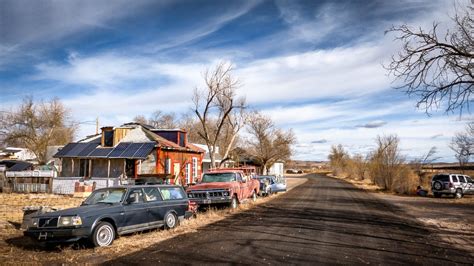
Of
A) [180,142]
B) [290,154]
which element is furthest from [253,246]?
[290,154]

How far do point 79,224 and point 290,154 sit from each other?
178 ft

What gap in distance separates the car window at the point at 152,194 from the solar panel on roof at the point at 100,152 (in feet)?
57.4

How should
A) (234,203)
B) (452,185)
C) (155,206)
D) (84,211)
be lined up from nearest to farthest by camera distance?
(84,211) < (155,206) < (234,203) < (452,185)

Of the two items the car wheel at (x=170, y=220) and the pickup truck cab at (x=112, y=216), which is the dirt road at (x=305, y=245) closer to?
the car wheel at (x=170, y=220)

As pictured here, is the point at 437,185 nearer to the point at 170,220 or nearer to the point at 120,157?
the point at 120,157

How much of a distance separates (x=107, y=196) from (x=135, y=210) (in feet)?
3.06

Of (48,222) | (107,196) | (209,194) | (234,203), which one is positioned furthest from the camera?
(234,203)

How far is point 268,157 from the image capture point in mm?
57719

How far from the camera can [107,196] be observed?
1130 centimetres

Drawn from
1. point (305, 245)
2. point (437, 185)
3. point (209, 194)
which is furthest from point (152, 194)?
point (437, 185)

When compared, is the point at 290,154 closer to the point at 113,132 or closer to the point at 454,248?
the point at 113,132

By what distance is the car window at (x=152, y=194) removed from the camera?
1195 centimetres

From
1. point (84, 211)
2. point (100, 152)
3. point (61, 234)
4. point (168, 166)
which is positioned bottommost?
point (61, 234)

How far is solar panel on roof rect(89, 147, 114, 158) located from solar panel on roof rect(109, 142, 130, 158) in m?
0.36
